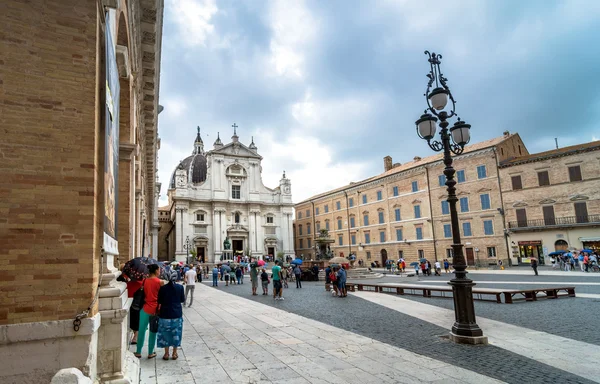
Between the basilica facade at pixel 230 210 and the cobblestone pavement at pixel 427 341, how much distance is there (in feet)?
124

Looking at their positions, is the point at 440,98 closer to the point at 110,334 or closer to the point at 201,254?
the point at 110,334

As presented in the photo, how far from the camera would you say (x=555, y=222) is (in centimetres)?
2991

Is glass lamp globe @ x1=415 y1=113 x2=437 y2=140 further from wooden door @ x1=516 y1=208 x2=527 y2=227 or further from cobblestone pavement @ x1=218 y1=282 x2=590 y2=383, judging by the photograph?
wooden door @ x1=516 y1=208 x2=527 y2=227

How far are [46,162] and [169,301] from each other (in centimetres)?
311

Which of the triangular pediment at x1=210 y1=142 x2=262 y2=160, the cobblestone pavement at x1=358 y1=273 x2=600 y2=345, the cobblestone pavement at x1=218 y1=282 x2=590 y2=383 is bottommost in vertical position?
the cobblestone pavement at x1=358 y1=273 x2=600 y2=345

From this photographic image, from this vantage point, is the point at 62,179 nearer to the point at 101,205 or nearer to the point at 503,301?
the point at 101,205

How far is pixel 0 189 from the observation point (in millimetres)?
3232

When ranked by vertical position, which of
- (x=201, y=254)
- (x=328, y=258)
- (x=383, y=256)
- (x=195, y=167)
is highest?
(x=195, y=167)

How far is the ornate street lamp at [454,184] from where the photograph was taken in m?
6.49

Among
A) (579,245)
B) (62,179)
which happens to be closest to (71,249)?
(62,179)

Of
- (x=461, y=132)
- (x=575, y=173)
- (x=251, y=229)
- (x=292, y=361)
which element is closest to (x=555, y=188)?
(x=575, y=173)

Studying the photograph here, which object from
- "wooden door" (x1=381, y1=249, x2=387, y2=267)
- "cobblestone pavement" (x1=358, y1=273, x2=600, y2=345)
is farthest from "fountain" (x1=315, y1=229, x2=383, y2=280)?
"cobblestone pavement" (x1=358, y1=273, x2=600, y2=345)

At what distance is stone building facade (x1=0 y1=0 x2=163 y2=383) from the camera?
3.19 metres

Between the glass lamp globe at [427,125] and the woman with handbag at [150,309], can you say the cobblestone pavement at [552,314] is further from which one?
the woman with handbag at [150,309]
